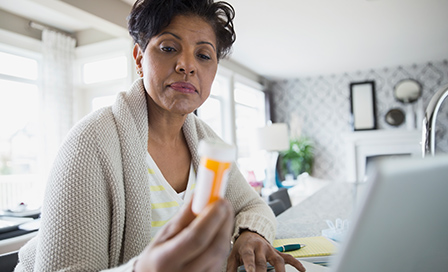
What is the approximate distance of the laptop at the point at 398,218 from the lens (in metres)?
0.27

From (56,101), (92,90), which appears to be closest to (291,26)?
(92,90)

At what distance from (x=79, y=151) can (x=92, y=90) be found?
3929mm

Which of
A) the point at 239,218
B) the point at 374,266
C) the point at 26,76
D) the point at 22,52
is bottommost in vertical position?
the point at 239,218

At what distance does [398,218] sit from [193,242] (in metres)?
0.20

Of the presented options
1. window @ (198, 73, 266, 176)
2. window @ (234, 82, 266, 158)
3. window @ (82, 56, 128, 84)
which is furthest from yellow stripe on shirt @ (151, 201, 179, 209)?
window @ (234, 82, 266, 158)

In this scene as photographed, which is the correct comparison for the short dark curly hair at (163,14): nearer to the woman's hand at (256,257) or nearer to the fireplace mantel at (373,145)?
the woman's hand at (256,257)

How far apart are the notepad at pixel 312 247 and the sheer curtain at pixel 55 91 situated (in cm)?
344

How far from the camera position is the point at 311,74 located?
6633 mm

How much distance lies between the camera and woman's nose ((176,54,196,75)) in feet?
2.75

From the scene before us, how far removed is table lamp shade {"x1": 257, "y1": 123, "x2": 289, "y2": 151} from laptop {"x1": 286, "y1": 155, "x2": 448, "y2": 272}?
13.7ft

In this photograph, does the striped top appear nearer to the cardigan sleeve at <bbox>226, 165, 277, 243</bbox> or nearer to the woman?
the woman

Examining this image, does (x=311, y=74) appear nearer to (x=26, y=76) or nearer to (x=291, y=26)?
(x=291, y=26)

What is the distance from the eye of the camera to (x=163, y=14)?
2.86 ft

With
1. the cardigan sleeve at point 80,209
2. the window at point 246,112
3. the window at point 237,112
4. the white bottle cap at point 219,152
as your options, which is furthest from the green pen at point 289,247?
the window at point 246,112
